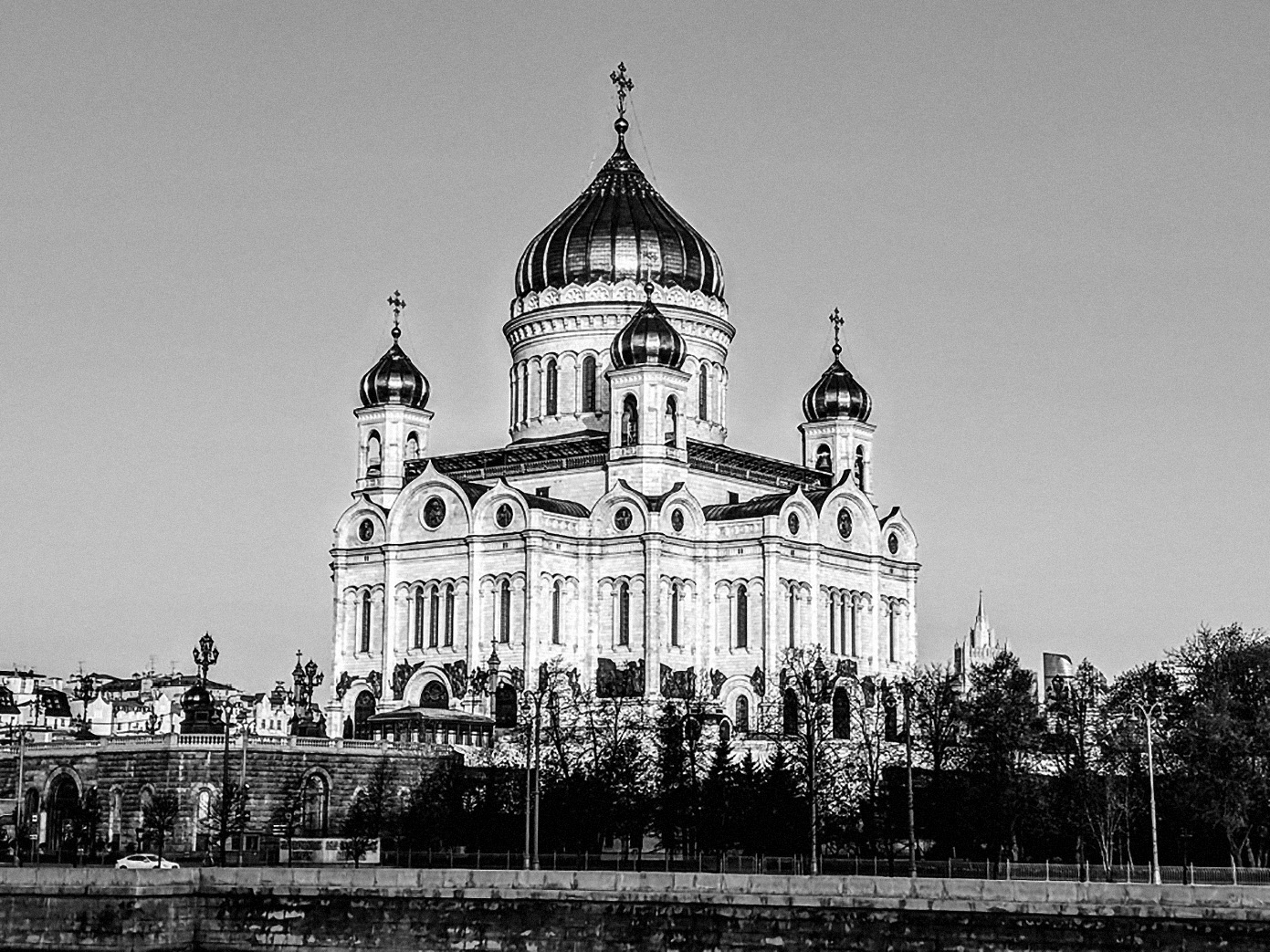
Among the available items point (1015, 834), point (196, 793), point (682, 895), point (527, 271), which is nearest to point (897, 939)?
point (682, 895)

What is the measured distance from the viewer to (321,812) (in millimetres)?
76562

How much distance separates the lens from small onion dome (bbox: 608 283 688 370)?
93750mm

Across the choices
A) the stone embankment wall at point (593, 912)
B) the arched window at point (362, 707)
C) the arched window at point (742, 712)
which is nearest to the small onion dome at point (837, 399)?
the arched window at point (742, 712)

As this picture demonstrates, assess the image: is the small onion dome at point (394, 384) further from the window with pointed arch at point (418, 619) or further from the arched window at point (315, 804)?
the arched window at point (315, 804)

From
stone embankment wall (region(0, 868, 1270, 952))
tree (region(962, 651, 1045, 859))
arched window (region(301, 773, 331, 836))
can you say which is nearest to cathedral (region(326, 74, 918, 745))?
arched window (region(301, 773, 331, 836))

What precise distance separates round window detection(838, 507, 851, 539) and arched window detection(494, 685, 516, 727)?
17050 mm

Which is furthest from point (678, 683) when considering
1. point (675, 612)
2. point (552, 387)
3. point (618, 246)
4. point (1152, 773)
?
point (1152, 773)

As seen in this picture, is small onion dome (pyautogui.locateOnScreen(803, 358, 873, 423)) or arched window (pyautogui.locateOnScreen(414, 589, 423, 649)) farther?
small onion dome (pyautogui.locateOnScreen(803, 358, 873, 423))

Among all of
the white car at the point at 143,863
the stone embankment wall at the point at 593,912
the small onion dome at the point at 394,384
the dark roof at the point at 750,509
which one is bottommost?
the stone embankment wall at the point at 593,912

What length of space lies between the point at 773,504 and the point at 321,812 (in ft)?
86.2

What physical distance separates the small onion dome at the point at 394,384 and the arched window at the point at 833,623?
2026 centimetres

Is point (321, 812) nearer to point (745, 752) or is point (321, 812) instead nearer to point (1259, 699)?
point (745, 752)

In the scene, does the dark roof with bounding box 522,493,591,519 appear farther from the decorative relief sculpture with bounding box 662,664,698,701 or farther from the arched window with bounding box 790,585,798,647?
the arched window with bounding box 790,585,798,647

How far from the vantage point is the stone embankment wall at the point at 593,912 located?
4747 centimetres
